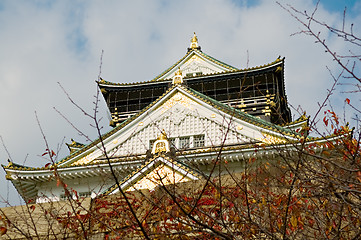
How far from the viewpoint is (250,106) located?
889 inches

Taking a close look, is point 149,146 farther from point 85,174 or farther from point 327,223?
point 327,223

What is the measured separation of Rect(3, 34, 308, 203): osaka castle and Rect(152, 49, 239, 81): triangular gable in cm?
27

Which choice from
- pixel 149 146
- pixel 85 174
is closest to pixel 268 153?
pixel 149 146

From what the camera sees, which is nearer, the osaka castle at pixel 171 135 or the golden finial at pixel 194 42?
the osaka castle at pixel 171 135

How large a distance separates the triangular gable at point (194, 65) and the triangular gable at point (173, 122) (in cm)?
753

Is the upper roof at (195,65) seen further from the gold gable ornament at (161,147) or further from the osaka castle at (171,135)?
the gold gable ornament at (161,147)

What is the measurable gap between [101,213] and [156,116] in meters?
11.9

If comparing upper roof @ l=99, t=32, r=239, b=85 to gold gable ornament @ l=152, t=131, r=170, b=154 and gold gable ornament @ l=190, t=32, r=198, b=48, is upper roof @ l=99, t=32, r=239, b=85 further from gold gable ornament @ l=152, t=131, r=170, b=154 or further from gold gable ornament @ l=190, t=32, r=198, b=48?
gold gable ornament @ l=152, t=131, r=170, b=154

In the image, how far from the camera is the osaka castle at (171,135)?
1376 centimetres

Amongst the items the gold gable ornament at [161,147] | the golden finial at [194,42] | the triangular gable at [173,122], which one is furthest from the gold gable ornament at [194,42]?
the gold gable ornament at [161,147]

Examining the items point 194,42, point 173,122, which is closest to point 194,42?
point 194,42

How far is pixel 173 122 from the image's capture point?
19281 millimetres

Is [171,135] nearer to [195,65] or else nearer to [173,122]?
[173,122]

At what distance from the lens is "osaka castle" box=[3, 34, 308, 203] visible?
13755 millimetres
